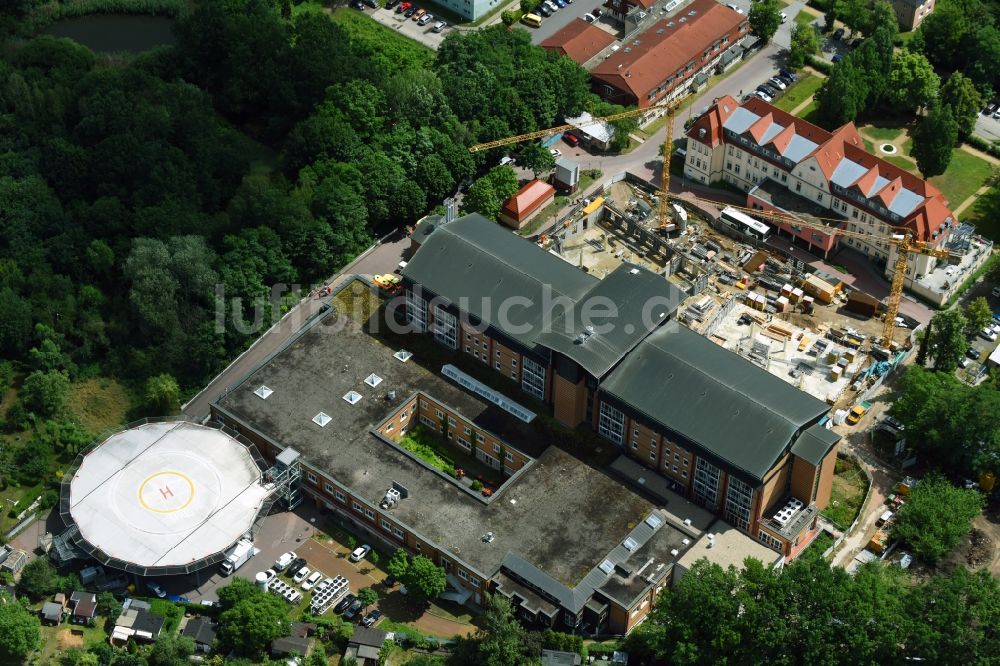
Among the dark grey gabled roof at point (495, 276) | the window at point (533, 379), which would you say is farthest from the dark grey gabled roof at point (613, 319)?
the window at point (533, 379)

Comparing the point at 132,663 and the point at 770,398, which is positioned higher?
the point at 770,398

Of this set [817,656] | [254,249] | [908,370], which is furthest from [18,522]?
[908,370]

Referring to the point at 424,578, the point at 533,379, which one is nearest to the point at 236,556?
the point at 424,578

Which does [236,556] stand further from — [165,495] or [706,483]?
[706,483]

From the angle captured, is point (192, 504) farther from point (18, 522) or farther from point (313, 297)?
point (313, 297)

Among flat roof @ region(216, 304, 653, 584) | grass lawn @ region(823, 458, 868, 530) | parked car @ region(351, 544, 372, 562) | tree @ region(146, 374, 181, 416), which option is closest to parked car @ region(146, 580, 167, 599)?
parked car @ region(351, 544, 372, 562)

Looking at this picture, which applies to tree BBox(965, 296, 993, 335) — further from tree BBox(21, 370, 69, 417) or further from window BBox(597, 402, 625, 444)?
tree BBox(21, 370, 69, 417)

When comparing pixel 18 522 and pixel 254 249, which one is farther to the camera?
pixel 254 249
